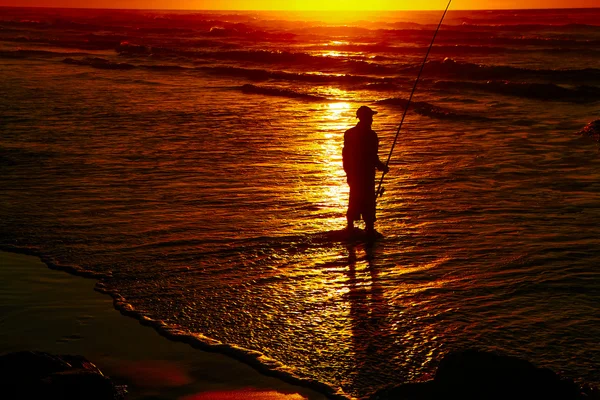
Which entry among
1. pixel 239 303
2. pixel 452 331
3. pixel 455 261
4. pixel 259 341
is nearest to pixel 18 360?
pixel 259 341

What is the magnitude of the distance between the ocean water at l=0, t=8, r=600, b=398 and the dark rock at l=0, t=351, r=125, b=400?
139 cm

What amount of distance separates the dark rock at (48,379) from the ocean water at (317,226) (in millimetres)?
1389

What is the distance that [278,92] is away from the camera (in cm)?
2559

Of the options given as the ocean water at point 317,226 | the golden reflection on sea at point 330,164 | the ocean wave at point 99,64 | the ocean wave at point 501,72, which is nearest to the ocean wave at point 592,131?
the ocean water at point 317,226

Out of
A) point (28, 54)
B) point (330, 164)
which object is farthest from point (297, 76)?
point (330, 164)

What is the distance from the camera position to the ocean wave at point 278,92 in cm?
2452

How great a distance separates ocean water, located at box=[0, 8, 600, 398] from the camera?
19.1 ft

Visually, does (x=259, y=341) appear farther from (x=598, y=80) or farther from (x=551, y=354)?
(x=598, y=80)

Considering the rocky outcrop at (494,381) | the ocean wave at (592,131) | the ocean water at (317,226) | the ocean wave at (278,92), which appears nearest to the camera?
the rocky outcrop at (494,381)

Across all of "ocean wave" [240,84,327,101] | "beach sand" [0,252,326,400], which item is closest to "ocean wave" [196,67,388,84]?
"ocean wave" [240,84,327,101]

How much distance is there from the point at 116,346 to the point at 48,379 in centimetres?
142

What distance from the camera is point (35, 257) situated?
778 cm

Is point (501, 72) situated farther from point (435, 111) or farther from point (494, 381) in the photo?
point (494, 381)

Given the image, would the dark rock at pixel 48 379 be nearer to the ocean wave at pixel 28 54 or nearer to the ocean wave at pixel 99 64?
the ocean wave at pixel 99 64
